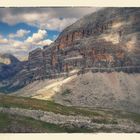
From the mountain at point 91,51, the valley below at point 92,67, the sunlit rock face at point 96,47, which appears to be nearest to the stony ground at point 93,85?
the valley below at point 92,67

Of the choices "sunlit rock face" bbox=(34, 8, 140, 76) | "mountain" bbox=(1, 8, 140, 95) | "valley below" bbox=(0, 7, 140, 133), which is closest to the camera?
"valley below" bbox=(0, 7, 140, 133)

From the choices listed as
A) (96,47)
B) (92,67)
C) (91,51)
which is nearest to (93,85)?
(92,67)

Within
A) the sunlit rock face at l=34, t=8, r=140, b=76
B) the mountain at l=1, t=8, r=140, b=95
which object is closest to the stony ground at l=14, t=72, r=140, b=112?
the mountain at l=1, t=8, r=140, b=95

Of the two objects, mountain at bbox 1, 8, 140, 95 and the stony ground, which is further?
mountain at bbox 1, 8, 140, 95

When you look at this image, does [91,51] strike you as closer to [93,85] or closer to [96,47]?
[96,47]

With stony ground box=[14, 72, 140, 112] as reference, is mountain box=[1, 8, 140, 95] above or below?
above

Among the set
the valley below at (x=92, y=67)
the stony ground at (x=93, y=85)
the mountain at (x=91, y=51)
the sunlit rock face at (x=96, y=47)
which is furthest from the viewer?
the mountain at (x=91, y=51)

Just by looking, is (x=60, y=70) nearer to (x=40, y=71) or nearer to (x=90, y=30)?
(x=40, y=71)

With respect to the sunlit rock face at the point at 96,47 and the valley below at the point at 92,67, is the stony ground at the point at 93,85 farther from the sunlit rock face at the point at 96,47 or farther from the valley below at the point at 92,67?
the sunlit rock face at the point at 96,47

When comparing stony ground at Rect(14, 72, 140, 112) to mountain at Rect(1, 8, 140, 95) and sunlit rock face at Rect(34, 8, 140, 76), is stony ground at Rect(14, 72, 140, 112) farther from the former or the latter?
sunlit rock face at Rect(34, 8, 140, 76)

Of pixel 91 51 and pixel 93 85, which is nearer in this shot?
pixel 93 85

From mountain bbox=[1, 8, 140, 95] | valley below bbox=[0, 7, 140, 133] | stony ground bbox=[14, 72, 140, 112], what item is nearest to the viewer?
valley below bbox=[0, 7, 140, 133]

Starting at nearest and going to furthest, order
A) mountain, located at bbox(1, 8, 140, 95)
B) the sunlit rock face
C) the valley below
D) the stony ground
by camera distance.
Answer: the valley below
the stony ground
the sunlit rock face
mountain, located at bbox(1, 8, 140, 95)
